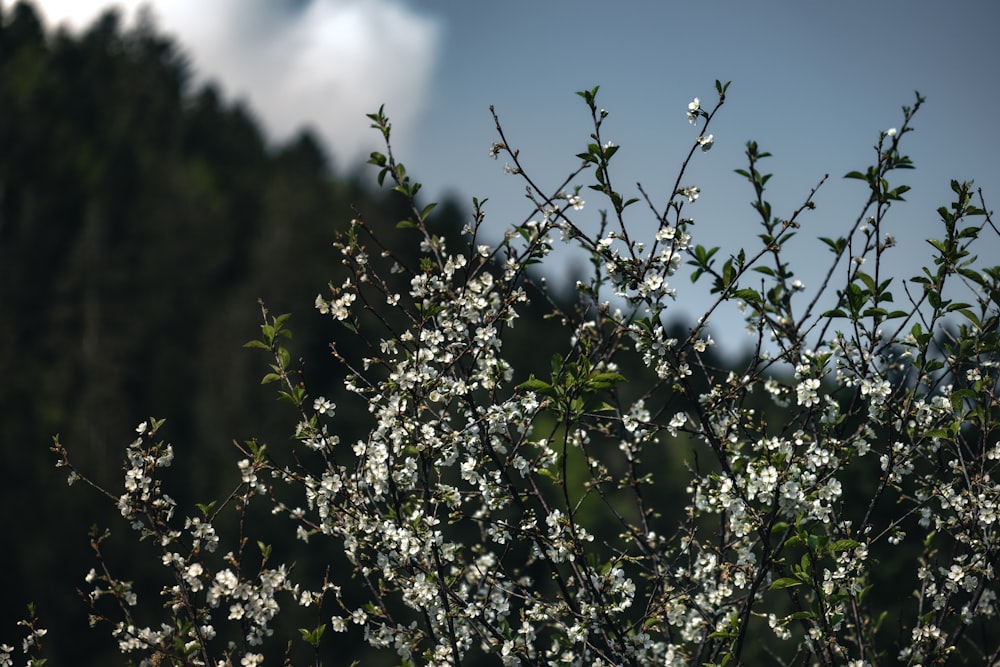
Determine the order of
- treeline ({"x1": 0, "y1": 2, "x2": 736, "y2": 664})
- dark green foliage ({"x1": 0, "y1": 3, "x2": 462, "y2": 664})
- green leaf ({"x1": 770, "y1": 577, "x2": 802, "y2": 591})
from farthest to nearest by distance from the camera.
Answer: dark green foliage ({"x1": 0, "y1": 3, "x2": 462, "y2": 664}) < treeline ({"x1": 0, "y1": 2, "x2": 736, "y2": 664}) < green leaf ({"x1": 770, "y1": 577, "x2": 802, "y2": 591})

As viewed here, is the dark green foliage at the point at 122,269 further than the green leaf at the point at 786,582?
Yes

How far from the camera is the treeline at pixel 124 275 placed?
971 inches

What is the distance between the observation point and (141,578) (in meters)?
23.2

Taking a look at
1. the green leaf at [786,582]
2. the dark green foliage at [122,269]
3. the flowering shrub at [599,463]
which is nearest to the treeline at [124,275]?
the dark green foliage at [122,269]

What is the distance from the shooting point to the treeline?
80.9 feet

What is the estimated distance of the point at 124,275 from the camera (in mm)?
39812

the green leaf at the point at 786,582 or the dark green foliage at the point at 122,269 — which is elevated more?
the dark green foliage at the point at 122,269

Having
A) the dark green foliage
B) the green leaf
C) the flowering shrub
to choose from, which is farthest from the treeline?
the green leaf

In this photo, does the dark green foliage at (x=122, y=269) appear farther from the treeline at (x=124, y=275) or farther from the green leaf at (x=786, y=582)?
the green leaf at (x=786, y=582)

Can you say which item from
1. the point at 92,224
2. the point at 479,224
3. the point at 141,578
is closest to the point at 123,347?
the point at 92,224

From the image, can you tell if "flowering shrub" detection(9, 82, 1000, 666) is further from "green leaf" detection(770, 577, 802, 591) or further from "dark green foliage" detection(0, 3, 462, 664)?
"dark green foliage" detection(0, 3, 462, 664)

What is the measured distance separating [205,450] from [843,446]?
31218 mm

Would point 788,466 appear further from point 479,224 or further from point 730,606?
point 479,224

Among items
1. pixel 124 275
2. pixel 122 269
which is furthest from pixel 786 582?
pixel 122 269
